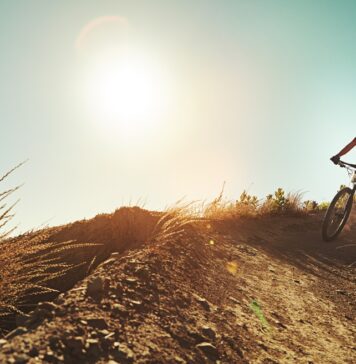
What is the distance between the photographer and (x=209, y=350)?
8.11 feet

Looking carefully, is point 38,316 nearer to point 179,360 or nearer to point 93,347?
point 93,347

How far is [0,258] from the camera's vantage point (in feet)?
10.1

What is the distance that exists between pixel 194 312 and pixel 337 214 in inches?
206

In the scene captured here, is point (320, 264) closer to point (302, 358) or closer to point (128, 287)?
point (302, 358)

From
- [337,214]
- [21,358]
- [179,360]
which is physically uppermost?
[337,214]

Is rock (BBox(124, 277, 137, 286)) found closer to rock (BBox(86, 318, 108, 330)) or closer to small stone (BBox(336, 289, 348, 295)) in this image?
rock (BBox(86, 318, 108, 330))

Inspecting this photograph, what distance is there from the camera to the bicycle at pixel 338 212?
278 inches

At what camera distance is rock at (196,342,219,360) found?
2.43m

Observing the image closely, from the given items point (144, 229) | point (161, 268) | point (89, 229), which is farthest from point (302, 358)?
point (89, 229)

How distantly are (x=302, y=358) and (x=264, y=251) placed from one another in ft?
10.6

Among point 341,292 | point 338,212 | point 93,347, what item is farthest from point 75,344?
point 338,212

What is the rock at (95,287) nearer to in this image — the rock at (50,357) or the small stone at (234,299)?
the rock at (50,357)

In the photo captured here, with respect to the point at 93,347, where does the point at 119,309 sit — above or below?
above

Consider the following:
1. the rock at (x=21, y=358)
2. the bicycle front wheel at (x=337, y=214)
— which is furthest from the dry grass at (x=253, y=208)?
the rock at (x=21, y=358)
